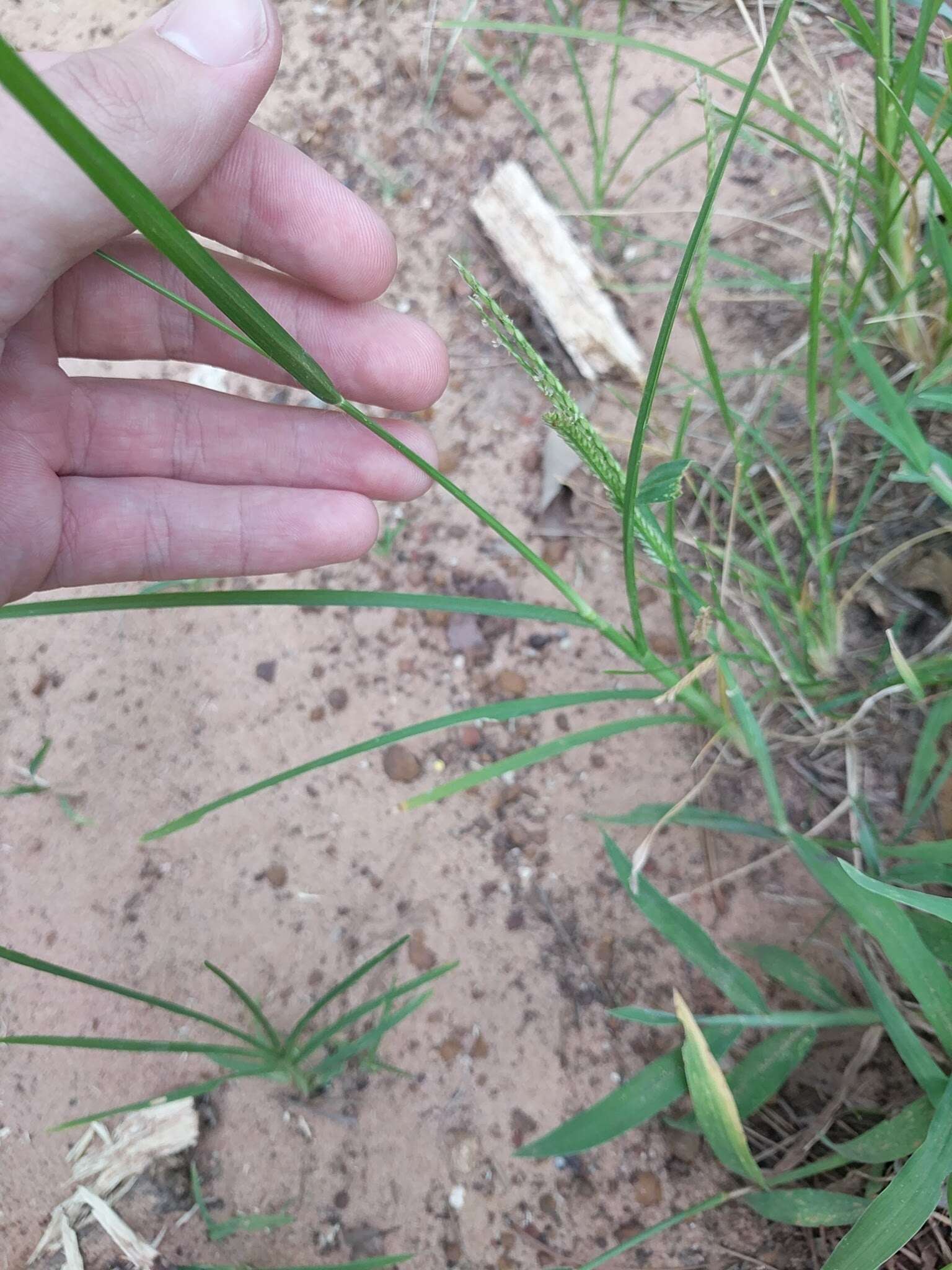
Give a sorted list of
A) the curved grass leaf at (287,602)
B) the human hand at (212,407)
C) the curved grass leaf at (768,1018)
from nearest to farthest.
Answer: the curved grass leaf at (287,602) → the curved grass leaf at (768,1018) → the human hand at (212,407)

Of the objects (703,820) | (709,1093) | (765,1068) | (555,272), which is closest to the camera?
(709,1093)

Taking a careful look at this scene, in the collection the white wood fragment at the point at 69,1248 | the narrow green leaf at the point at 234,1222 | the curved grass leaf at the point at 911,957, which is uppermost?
the curved grass leaf at the point at 911,957

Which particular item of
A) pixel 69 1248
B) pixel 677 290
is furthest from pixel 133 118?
pixel 69 1248

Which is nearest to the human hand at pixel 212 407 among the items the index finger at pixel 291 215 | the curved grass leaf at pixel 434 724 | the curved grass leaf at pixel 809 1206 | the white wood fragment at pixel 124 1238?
the index finger at pixel 291 215

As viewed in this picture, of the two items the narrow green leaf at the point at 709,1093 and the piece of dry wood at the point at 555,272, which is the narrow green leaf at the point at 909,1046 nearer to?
the narrow green leaf at the point at 709,1093

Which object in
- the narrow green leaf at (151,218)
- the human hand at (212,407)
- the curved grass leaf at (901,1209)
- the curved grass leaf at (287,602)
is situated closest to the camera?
the narrow green leaf at (151,218)

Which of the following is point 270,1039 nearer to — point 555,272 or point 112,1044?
point 112,1044

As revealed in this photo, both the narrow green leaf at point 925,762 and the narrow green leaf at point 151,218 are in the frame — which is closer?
the narrow green leaf at point 151,218
